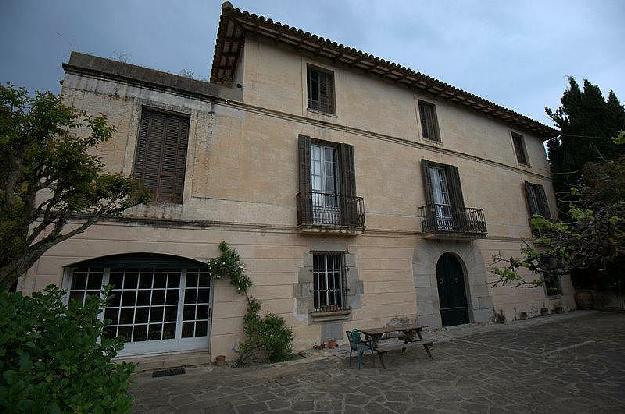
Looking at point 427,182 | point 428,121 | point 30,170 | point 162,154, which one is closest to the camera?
point 30,170

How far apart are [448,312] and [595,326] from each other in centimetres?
427

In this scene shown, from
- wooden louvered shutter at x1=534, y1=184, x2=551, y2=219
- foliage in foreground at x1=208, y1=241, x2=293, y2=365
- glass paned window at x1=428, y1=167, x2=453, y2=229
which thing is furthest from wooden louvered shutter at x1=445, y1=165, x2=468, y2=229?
foliage in foreground at x1=208, y1=241, x2=293, y2=365

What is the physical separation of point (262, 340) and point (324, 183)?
4.54m

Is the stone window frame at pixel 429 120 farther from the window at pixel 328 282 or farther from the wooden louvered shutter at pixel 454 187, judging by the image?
the window at pixel 328 282

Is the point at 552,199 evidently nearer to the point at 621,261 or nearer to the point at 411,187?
the point at 621,261

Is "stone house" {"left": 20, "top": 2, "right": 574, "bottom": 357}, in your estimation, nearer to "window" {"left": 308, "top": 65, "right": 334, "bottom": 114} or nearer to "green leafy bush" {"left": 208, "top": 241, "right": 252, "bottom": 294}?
"window" {"left": 308, "top": 65, "right": 334, "bottom": 114}

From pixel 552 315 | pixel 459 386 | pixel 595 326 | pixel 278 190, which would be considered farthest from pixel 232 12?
pixel 552 315

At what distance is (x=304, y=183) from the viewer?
8.15 meters

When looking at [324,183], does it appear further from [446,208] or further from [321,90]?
[446,208]

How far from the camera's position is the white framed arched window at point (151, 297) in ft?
20.4

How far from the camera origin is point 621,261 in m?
11.9

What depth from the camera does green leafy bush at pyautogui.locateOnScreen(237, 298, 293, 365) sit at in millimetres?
6621

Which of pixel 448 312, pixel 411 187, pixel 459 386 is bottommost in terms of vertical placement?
pixel 459 386

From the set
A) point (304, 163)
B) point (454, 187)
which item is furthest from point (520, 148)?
point (304, 163)
